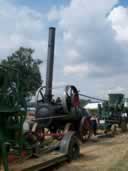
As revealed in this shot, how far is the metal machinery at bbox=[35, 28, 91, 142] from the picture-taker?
48.6ft

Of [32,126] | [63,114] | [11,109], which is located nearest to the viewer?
[11,109]

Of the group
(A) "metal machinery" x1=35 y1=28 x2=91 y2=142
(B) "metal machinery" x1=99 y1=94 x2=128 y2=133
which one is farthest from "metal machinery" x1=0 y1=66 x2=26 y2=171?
(B) "metal machinery" x1=99 y1=94 x2=128 y2=133

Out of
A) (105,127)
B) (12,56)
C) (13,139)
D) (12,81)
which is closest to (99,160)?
(13,139)

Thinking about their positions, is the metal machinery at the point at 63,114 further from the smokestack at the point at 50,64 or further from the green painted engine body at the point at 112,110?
the green painted engine body at the point at 112,110

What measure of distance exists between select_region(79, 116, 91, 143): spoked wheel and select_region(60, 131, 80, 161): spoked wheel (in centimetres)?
500

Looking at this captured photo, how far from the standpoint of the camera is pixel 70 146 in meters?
10.2

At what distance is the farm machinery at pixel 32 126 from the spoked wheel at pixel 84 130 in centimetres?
6

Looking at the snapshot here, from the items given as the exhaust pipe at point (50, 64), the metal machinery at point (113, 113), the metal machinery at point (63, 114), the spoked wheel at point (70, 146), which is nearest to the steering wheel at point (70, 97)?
the metal machinery at point (63, 114)

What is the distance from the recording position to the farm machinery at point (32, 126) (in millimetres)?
7969

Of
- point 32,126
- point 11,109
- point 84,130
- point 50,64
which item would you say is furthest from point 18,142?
point 50,64

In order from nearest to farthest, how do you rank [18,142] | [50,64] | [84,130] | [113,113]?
1. [18,142]
2. [84,130]
3. [50,64]
4. [113,113]

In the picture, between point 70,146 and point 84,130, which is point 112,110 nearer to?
point 84,130

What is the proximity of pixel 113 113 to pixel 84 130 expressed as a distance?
22.2 feet

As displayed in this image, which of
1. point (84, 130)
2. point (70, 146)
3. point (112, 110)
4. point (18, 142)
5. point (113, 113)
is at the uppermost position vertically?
point (112, 110)
